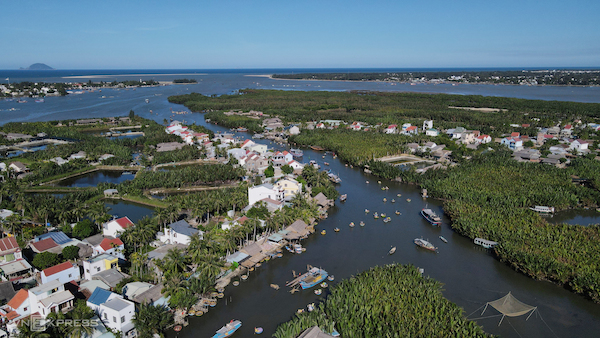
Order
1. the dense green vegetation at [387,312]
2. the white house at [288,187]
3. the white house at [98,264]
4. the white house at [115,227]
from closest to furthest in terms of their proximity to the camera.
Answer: the dense green vegetation at [387,312] → the white house at [98,264] → the white house at [115,227] → the white house at [288,187]

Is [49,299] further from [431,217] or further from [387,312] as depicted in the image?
[431,217]

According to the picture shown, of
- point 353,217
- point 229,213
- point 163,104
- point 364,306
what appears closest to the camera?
point 364,306

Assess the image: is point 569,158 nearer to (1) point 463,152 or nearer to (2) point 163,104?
(1) point 463,152

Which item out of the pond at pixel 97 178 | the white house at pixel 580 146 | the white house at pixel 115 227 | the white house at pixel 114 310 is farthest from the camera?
the white house at pixel 580 146

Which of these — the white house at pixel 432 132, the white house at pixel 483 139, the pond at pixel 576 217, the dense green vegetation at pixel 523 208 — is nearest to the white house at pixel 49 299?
the dense green vegetation at pixel 523 208

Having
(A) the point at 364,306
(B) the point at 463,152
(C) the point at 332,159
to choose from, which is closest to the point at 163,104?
(C) the point at 332,159

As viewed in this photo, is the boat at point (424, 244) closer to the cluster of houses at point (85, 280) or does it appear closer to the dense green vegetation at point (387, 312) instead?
the dense green vegetation at point (387, 312)

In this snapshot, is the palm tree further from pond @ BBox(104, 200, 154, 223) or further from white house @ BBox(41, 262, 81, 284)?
pond @ BBox(104, 200, 154, 223)
